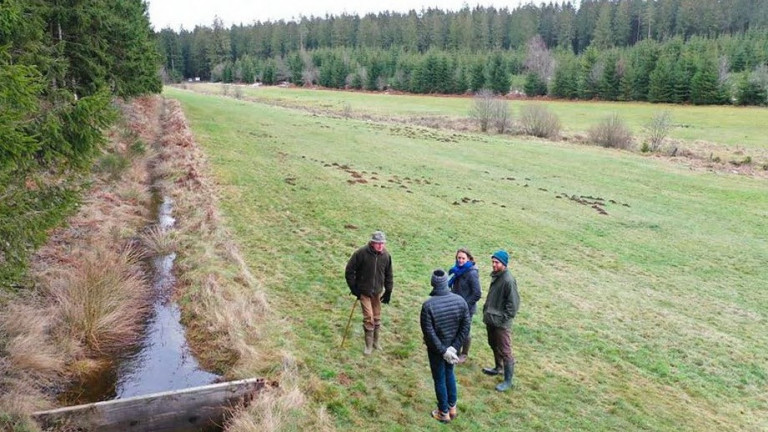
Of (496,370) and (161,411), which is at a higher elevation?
(161,411)

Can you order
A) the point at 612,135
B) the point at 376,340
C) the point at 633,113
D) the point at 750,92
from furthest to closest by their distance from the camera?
1. the point at 750,92
2. the point at 633,113
3. the point at 612,135
4. the point at 376,340

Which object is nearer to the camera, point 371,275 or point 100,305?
point 371,275

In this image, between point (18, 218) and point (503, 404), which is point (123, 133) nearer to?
point (18, 218)

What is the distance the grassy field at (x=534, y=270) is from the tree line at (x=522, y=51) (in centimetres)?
5878

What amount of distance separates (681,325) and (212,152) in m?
25.0

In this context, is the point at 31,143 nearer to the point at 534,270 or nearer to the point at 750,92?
the point at 534,270

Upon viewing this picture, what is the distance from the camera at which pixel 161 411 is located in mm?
8148

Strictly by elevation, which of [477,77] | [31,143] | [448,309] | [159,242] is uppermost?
[477,77]

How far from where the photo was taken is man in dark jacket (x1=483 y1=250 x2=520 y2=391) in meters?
9.48

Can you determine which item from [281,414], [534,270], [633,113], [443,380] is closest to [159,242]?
[281,414]

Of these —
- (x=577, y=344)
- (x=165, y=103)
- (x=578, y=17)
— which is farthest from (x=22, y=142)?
(x=578, y=17)

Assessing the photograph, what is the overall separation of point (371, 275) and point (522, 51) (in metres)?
138

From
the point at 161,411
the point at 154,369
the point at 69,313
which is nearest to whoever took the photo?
the point at 161,411

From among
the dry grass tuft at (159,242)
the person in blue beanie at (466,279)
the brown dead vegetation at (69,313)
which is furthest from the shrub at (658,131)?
the brown dead vegetation at (69,313)
